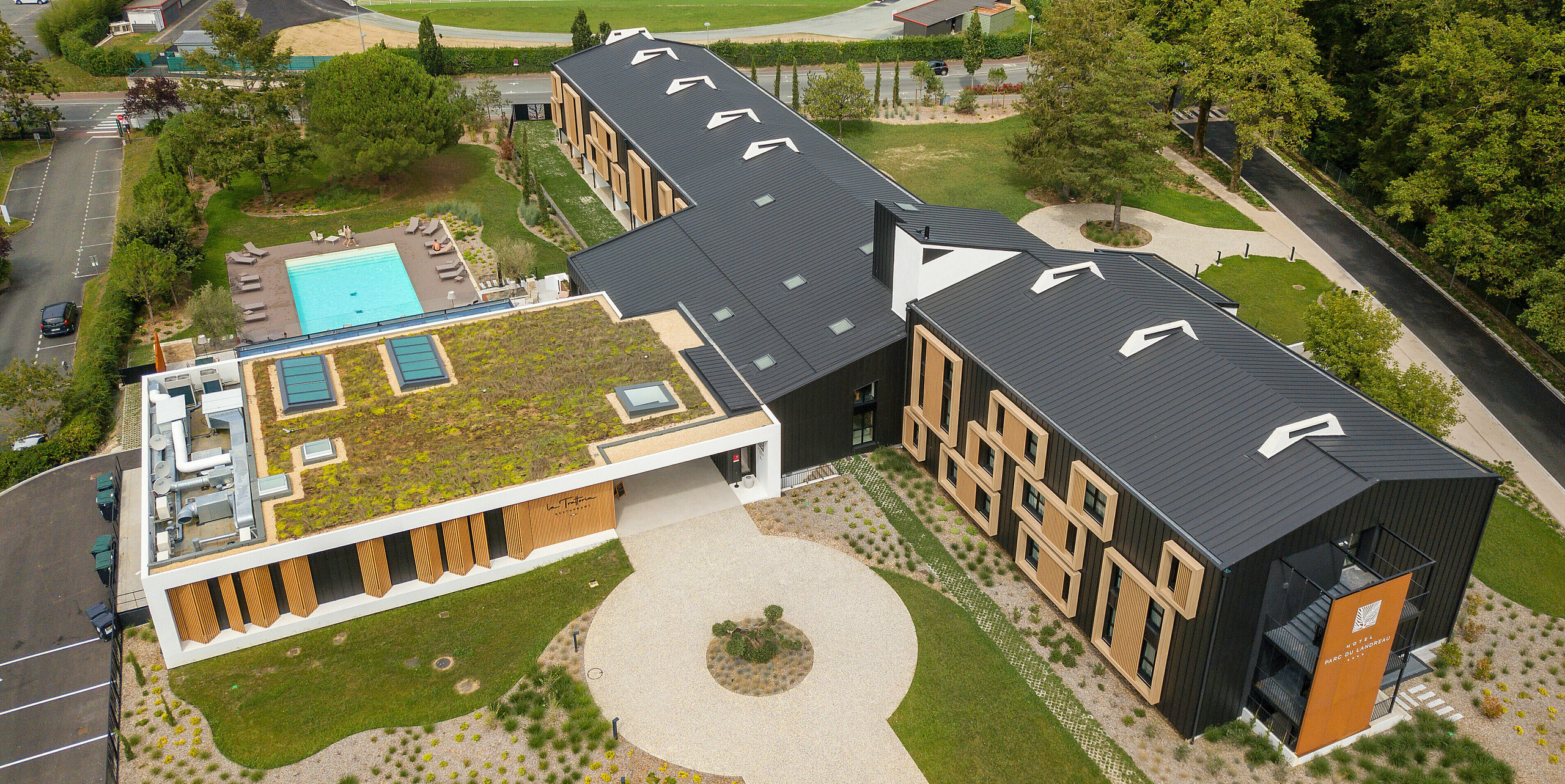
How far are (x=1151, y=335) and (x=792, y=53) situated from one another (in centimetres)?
7206

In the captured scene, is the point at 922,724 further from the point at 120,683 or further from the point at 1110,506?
the point at 120,683

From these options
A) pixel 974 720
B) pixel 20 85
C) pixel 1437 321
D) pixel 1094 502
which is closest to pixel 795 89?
pixel 1437 321

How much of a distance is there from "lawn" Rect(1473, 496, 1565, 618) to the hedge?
70362mm

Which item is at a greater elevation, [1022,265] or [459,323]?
[1022,265]

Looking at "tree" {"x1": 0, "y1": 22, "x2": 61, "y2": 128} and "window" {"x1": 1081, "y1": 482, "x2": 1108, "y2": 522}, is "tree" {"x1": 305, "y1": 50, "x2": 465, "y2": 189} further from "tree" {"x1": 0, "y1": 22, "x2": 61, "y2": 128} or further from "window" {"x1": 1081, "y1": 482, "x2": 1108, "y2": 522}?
"window" {"x1": 1081, "y1": 482, "x2": 1108, "y2": 522}

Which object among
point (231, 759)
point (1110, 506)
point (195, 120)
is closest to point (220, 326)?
point (195, 120)

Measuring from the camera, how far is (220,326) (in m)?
58.3

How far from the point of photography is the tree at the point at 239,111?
72.0 metres

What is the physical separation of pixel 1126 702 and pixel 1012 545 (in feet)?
26.9

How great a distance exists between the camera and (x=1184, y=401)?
38688 mm

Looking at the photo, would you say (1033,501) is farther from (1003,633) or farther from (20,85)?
(20,85)

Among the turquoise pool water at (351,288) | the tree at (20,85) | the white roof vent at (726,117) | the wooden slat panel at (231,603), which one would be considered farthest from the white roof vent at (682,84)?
the tree at (20,85)

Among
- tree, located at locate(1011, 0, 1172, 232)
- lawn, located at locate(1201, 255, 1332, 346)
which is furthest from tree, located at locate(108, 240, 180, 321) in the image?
lawn, located at locate(1201, 255, 1332, 346)

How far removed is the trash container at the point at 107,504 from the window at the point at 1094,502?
1524 inches
